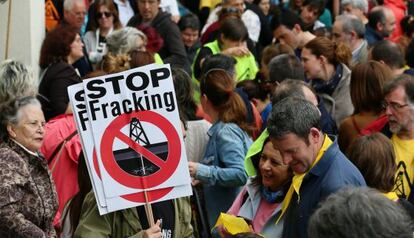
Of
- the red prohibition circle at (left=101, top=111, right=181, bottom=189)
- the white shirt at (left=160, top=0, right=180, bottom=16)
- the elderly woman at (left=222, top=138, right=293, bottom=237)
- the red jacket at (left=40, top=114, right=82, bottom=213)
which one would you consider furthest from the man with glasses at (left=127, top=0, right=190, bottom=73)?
the red prohibition circle at (left=101, top=111, right=181, bottom=189)

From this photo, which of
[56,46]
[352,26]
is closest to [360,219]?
[56,46]

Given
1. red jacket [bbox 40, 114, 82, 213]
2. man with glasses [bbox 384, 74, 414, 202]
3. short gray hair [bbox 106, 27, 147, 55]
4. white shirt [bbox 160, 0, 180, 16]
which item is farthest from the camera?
white shirt [bbox 160, 0, 180, 16]

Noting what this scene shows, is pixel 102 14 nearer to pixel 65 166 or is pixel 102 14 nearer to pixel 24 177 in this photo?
pixel 65 166

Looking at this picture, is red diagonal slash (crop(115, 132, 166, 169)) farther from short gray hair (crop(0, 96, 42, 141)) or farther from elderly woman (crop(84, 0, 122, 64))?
elderly woman (crop(84, 0, 122, 64))

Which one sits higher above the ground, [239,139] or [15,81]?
[15,81]

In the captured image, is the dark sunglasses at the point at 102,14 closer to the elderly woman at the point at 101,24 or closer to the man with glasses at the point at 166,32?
the elderly woman at the point at 101,24

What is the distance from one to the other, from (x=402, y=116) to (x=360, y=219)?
11.2ft

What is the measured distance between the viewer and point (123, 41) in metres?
9.23

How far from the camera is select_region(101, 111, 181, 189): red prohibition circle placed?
17.2 ft

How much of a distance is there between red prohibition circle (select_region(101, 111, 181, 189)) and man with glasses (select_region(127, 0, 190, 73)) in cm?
500

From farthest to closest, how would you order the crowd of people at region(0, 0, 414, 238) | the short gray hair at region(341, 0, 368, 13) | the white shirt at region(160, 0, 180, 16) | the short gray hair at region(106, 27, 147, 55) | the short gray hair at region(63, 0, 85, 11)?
the short gray hair at region(341, 0, 368, 13) < the white shirt at region(160, 0, 180, 16) < the short gray hair at region(63, 0, 85, 11) < the short gray hair at region(106, 27, 147, 55) < the crowd of people at region(0, 0, 414, 238)

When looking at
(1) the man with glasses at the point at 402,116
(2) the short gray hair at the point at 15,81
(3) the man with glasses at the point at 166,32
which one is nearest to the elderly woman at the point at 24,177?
(2) the short gray hair at the point at 15,81

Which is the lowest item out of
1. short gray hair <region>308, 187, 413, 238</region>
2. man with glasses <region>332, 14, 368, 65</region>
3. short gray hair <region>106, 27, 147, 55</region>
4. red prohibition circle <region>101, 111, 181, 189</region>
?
man with glasses <region>332, 14, 368, 65</region>

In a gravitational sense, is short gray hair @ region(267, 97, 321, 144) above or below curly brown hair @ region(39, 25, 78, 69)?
above
